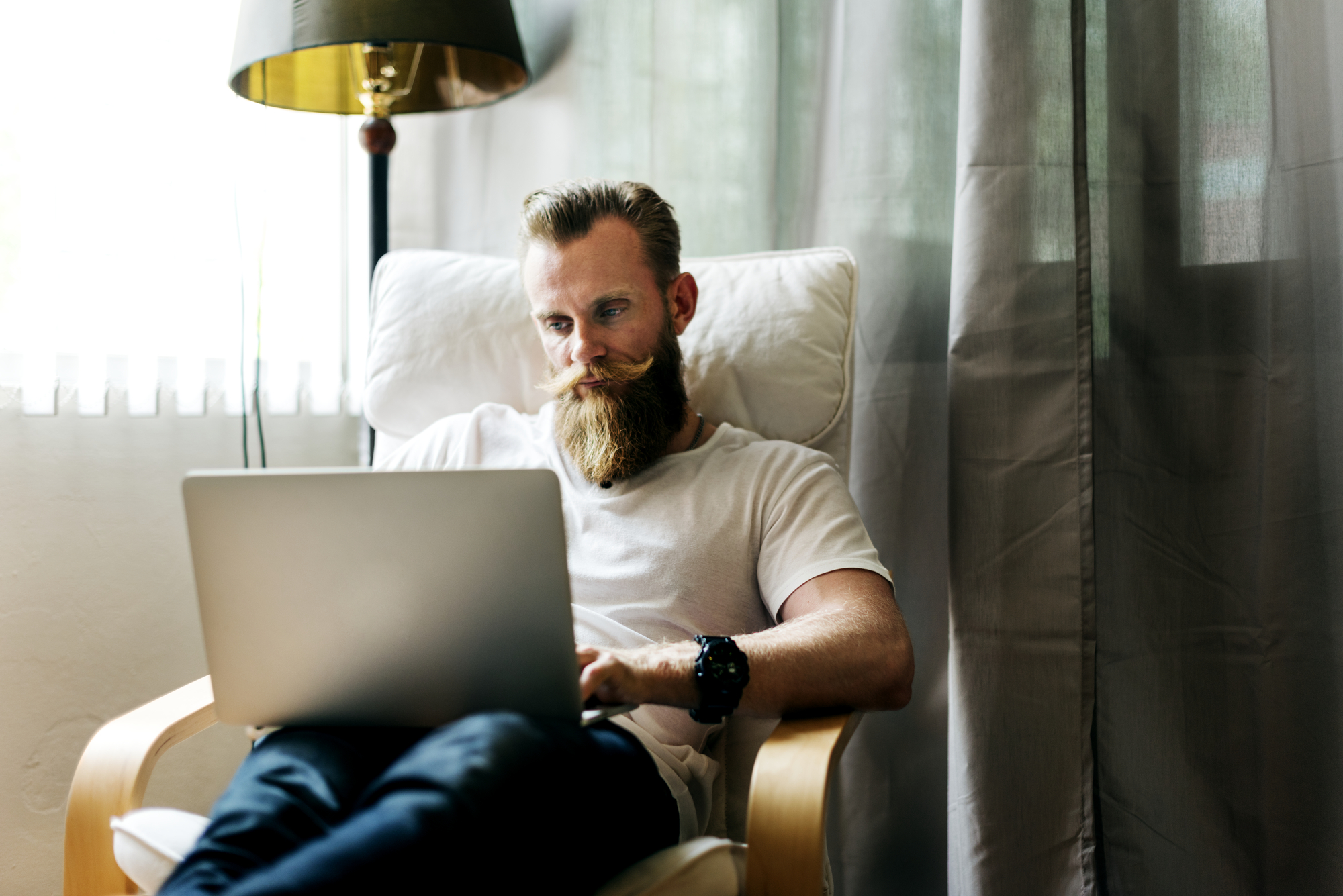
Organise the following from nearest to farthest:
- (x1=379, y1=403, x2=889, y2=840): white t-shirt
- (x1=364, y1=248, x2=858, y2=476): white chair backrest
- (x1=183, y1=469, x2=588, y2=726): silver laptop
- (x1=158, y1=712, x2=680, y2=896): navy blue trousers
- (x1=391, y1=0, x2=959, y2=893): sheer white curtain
Result: (x1=158, y1=712, x2=680, y2=896): navy blue trousers → (x1=183, y1=469, x2=588, y2=726): silver laptop → (x1=379, y1=403, x2=889, y2=840): white t-shirt → (x1=364, y1=248, x2=858, y2=476): white chair backrest → (x1=391, y1=0, x2=959, y2=893): sheer white curtain

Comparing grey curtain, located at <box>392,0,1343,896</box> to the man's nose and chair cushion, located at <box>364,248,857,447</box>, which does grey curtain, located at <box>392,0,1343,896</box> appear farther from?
the man's nose

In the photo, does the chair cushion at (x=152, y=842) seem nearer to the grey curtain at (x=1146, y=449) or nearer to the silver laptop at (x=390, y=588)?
the silver laptop at (x=390, y=588)

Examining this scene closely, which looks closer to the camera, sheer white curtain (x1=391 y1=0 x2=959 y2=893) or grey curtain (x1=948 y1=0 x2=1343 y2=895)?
grey curtain (x1=948 y1=0 x2=1343 y2=895)

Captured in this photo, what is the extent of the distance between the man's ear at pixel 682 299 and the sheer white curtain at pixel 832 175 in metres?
0.30

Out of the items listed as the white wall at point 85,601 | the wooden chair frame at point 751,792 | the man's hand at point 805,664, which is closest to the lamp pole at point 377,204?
the white wall at point 85,601

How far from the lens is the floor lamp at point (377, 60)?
129 cm

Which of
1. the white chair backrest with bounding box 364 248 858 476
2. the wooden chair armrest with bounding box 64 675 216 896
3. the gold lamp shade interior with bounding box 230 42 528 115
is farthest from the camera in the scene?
the gold lamp shade interior with bounding box 230 42 528 115

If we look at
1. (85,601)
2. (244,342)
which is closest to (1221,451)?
(244,342)

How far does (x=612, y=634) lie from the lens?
1048 millimetres

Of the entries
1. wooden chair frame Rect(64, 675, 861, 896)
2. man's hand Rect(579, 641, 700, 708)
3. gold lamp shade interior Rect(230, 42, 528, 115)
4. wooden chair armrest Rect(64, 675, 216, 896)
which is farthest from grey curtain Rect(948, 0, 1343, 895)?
wooden chair armrest Rect(64, 675, 216, 896)

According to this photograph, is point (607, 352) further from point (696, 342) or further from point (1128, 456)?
point (1128, 456)

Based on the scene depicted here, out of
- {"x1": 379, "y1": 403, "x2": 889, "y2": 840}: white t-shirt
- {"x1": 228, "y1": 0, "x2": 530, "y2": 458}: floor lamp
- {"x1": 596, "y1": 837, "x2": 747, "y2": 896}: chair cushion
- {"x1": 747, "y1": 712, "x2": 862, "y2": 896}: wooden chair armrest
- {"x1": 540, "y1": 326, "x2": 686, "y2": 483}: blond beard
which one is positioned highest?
{"x1": 228, "y1": 0, "x2": 530, "y2": 458}: floor lamp

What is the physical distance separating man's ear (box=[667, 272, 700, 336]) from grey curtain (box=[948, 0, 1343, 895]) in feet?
1.18

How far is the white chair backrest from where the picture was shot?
124 cm
